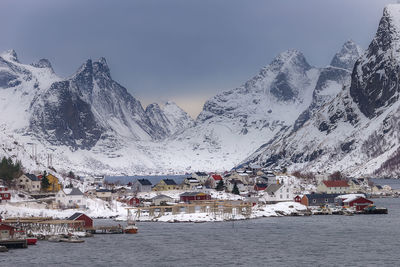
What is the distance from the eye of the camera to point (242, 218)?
139 m

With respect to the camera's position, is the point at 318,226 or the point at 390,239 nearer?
the point at 390,239

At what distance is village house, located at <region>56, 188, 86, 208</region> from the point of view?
147m

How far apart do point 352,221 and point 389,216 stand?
1199cm

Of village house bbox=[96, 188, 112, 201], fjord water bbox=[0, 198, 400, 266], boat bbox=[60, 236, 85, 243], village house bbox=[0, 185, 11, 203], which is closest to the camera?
fjord water bbox=[0, 198, 400, 266]

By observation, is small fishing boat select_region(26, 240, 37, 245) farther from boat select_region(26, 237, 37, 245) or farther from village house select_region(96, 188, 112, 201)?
village house select_region(96, 188, 112, 201)

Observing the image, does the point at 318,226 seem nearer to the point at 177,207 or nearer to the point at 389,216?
the point at 389,216

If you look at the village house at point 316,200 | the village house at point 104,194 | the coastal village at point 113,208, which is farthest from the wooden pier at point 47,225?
the village house at point 104,194

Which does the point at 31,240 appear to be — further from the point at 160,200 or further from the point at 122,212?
the point at 160,200

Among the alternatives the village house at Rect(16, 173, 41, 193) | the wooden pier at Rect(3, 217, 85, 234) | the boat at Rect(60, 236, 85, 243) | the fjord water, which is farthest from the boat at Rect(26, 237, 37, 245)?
the village house at Rect(16, 173, 41, 193)

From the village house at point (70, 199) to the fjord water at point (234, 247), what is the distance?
87.8ft

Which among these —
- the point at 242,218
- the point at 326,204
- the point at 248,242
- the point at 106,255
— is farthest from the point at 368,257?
the point at 326,204

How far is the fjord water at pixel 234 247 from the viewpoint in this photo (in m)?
83.2

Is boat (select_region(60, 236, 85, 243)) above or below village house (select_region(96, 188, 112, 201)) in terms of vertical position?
below

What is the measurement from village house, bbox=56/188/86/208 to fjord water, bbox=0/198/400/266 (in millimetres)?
26761
